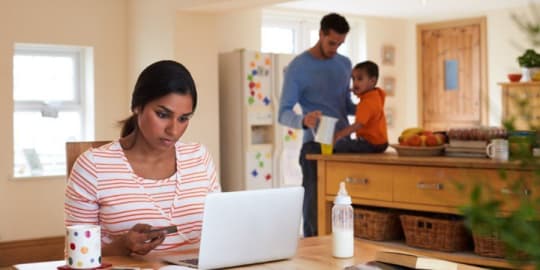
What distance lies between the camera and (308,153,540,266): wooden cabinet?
2797mm

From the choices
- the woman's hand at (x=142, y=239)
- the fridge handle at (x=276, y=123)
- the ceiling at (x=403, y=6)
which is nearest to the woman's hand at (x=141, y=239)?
the woman's hand at (x=142, y=239)

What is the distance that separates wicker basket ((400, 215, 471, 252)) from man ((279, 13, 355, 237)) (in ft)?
2.53

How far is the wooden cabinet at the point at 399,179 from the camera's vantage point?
2797 millimetres

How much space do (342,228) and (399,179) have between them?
51.8 inches

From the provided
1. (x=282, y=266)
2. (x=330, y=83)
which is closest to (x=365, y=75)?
(x=330, y=83)

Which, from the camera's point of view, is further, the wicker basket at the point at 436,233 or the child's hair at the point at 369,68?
the child's hair at the point at 369,68

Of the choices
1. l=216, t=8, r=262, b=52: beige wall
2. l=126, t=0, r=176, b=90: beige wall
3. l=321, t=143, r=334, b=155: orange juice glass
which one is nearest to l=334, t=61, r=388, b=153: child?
l=321, t=143, r=334, b=155: orange juice glass

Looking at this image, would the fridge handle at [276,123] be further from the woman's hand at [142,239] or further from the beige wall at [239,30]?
the woman's hand at [142,239]

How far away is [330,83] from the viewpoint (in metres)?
3.89

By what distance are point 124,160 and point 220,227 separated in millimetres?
542

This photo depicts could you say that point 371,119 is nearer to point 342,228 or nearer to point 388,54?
point 342,228

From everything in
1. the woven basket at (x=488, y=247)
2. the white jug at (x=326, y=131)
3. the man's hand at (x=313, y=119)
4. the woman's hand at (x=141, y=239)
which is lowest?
the woven basket at (x=488, y=247)

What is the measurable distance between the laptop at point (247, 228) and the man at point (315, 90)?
1.92 meters

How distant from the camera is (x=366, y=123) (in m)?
3.68
